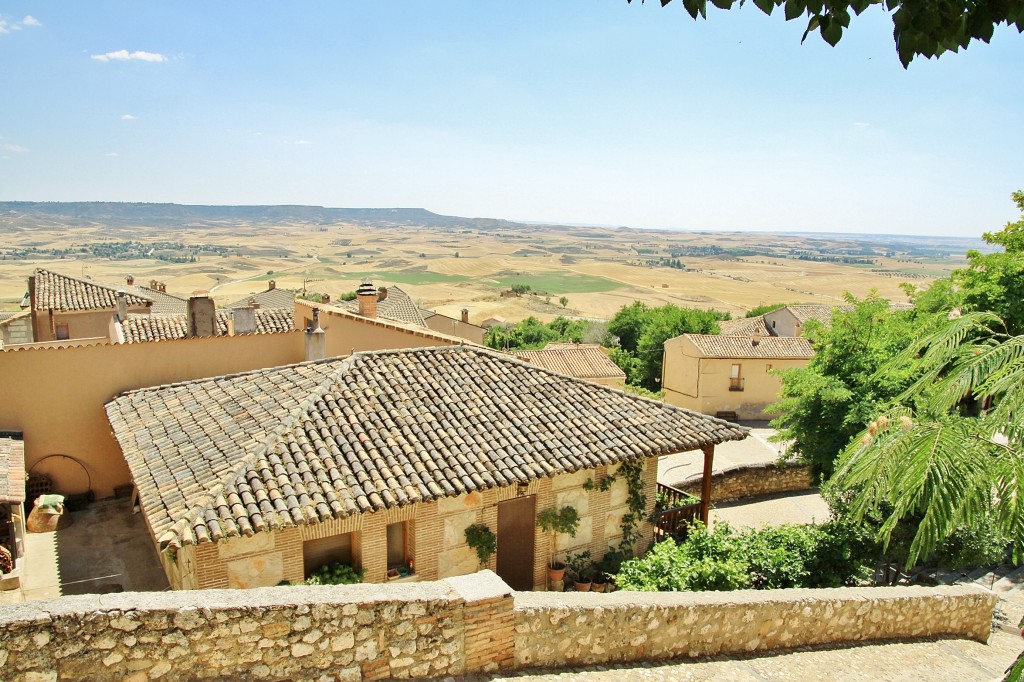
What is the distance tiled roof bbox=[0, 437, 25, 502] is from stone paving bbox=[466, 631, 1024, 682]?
7.86 m

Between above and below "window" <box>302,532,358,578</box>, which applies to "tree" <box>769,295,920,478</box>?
above

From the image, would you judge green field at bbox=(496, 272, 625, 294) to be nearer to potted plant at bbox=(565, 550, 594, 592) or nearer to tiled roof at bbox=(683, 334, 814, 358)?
tiled roof at bbox=(683, 334, 814, 358)

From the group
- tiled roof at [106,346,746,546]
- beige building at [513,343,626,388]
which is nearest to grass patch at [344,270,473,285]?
beige building at [513,343,626,388]

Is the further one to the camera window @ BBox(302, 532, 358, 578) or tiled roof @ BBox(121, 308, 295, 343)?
tiled roof @ BBox(121, 308, 295, 343)

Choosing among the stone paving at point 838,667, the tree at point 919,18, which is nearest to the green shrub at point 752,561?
the stone paving at point 838,667

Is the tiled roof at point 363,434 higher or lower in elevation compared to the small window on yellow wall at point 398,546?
higher

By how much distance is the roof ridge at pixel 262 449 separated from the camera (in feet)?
26.8

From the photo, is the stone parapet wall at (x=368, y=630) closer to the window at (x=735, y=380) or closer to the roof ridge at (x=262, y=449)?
the roof ridge at (x=262, y=449)

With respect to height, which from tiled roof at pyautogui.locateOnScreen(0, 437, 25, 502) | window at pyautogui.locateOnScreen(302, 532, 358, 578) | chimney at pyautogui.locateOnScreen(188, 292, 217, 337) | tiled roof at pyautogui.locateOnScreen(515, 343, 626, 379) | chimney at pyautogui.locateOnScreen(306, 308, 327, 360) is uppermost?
chimney at pyautogui.locateOnScreen(188, 292, 217, 337)

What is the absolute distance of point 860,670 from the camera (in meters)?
7.56

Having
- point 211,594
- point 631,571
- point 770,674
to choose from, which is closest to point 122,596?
point 211,594

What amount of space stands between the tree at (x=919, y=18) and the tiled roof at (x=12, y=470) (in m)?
10.6

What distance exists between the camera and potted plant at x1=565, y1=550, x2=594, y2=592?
11188mm

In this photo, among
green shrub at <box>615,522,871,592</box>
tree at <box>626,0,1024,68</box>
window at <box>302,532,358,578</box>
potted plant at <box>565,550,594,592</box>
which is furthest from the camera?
potted plant at <box>565,550,594,592</box>
